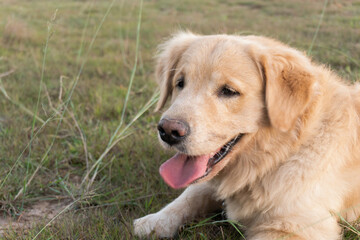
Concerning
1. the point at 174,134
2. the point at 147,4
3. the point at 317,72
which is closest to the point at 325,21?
the point at 147,4

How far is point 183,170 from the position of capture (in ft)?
8.41

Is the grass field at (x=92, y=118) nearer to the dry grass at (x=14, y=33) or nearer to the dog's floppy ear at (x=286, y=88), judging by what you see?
the dry grass at (x=14, y=33)

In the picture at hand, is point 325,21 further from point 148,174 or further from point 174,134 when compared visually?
point 174,134

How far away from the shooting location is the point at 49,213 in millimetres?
3148

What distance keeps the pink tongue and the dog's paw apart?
1.22ft


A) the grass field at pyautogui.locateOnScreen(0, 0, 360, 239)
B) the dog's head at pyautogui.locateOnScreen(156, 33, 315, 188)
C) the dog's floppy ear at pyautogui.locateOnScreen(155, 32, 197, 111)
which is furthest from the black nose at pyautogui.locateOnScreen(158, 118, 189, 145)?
the dog's floppy ear at pyautogui.locateOnScreen(155, 32, 197, 111)

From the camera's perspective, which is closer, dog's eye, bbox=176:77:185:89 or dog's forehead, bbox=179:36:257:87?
dog's forehead, bbox=179:36:257:87

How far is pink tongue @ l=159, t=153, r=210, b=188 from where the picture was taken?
250 cm

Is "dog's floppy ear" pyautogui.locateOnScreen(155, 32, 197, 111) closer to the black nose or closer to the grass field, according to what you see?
the grass field

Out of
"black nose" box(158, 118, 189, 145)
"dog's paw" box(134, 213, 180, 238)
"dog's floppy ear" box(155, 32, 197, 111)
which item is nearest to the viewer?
"black nose" box(158, 118, 189, 145)

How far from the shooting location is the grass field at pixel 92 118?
288 centimetres

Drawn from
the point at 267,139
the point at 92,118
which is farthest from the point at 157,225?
the point at 92,118

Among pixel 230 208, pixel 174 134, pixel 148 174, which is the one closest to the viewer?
pixel 174 134

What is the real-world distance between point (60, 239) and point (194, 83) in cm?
132
